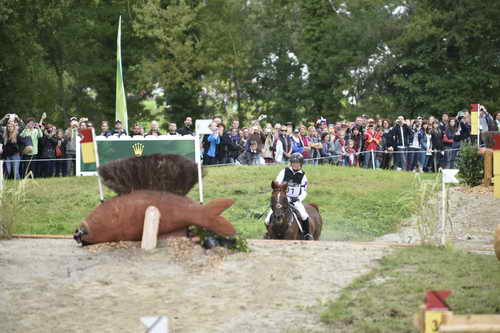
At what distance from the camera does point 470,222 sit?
2031 centimetres

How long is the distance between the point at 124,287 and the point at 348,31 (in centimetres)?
3882

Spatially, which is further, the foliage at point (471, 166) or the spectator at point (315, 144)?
the spectator at point (315, 144)

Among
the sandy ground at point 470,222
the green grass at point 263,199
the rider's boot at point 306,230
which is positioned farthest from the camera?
the green grass at point 263,199

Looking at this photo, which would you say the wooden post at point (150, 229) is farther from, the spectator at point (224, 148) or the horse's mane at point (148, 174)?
the spectator at point (224, 148)

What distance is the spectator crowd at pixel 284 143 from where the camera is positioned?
23750mm

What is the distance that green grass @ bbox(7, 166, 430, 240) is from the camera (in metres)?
19.6

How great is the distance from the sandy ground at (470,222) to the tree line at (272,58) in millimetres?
22425

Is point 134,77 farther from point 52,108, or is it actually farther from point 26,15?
point 26,15

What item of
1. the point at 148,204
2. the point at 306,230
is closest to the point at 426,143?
the point at 306,230

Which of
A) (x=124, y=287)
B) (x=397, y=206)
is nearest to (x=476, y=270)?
(x=124, y=287)

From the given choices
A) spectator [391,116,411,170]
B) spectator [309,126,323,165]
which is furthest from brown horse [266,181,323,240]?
spectator [391,116,411,170]

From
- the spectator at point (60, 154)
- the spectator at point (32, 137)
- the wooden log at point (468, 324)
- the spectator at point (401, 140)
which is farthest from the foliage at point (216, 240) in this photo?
the spectator at point (401, 140)

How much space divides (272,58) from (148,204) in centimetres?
3891

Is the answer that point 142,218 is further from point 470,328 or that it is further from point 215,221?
point 470,328
